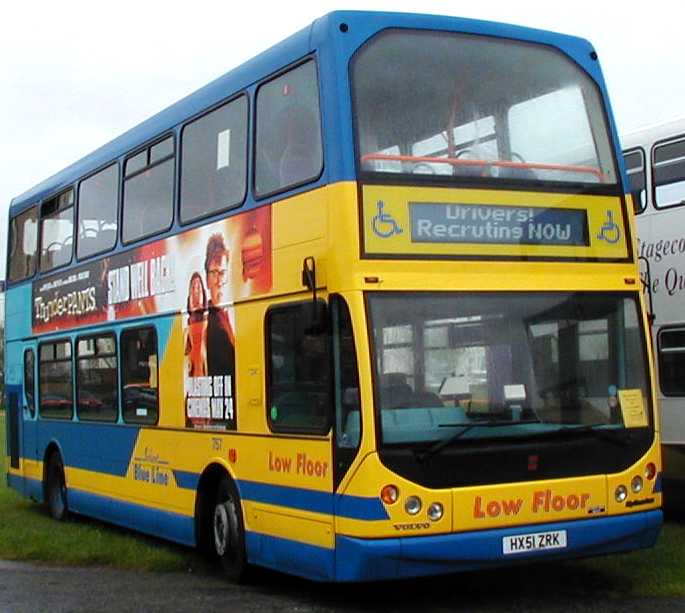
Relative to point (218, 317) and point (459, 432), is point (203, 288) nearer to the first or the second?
point (218, 317)

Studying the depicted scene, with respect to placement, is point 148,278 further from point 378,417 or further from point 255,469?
point 378,417

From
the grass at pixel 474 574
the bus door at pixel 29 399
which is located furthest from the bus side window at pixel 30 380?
the grass at pixel 474 574

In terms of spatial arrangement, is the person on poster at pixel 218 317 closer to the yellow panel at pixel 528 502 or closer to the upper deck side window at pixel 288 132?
the upper deck side window at pixel 288 132

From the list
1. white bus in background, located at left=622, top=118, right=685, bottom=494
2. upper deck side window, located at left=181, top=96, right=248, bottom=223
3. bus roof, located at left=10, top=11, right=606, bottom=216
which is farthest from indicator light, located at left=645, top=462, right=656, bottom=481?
upper deck side window, located at left=181, top=96, right=248, bottom=223

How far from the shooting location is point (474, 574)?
37.0 feet

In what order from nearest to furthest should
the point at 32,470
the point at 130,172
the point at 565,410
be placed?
the point at 565,410, the point at 130,172, the point at 32,470

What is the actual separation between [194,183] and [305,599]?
4057 mm

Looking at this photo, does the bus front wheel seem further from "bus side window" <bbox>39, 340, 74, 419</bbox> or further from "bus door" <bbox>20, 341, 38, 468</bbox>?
"bus door" <bbox>20, 341, 38, 468</bbox>

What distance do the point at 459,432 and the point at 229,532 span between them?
2.85 metres

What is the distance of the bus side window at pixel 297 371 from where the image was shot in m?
9.44

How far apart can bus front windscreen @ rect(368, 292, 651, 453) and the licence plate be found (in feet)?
2.27

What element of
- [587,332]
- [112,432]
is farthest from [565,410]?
[112,432]

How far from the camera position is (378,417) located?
8945 mm

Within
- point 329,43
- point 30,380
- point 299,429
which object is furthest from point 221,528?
point 30,380
